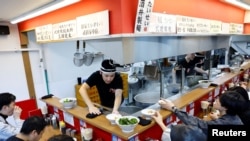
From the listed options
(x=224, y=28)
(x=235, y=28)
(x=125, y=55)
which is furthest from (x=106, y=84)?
(x=235, y=28)

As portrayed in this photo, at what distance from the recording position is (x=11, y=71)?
13.3ft

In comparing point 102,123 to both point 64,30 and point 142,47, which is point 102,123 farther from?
point 64,30

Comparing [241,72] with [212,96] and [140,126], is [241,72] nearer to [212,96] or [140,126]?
[212,96]

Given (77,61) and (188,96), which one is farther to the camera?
(77,61)

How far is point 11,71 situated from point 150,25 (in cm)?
363

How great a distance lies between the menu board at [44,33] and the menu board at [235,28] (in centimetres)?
404

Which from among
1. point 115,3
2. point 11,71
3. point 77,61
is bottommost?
point 11,71

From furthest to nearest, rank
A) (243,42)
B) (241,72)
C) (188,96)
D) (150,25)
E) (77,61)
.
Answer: (243,42) < (241,72) < (77,61) < (188,96) < (150,25)

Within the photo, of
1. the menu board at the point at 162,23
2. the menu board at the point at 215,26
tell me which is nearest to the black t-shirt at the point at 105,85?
the menu board at the point at 162,23

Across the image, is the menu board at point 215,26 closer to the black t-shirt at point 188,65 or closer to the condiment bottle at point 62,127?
the black t-shirt at point 188,65

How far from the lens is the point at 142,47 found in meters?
1.88

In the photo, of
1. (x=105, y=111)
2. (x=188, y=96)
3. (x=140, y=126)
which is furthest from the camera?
(x=188, y=96)

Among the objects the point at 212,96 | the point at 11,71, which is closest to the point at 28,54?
the point at 11,71

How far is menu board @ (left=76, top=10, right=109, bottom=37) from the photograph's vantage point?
182 centimetres
